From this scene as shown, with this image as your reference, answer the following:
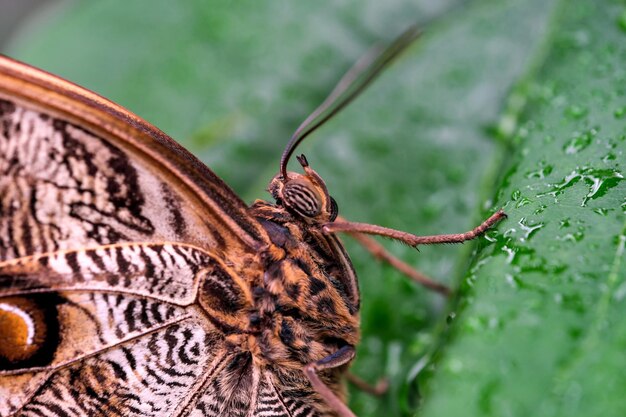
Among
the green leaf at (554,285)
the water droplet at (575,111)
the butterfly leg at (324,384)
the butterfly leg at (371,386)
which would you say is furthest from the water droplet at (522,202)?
the butterfly leg at (371,386)

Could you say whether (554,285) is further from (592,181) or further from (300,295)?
(300,295)

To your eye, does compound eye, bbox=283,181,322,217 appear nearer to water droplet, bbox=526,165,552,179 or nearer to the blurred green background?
the blurred green background

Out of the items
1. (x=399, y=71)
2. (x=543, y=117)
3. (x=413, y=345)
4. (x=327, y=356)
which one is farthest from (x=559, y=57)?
(x=327, y=356)

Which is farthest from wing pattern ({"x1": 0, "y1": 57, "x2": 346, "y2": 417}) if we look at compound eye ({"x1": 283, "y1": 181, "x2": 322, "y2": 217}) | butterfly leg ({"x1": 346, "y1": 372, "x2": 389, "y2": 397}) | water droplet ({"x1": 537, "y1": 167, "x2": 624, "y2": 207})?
water droplet ({"x1": 537, "y1": 167, "x2": 624, "y2": 207})

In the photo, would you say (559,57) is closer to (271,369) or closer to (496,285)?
(496,285)

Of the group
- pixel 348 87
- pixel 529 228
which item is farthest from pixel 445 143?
pixel 529 228

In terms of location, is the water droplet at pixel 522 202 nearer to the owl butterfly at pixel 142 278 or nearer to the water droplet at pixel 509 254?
the owl butterfly at pixel 142 278
